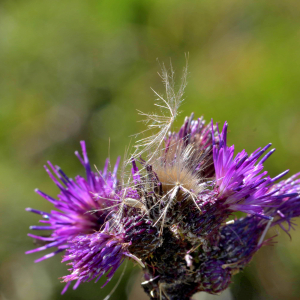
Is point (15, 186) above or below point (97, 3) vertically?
below

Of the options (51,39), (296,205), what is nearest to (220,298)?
(296,205)

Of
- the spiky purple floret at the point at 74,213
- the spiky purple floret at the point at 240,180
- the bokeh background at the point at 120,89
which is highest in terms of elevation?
the bokeh background at the point at 120,89

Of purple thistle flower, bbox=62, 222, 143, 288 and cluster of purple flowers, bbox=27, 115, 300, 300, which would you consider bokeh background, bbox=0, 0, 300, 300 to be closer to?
cluster of purple flowers, bbox=27, 115, 300, 300

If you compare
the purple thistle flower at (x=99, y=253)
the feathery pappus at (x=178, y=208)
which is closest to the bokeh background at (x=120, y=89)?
the feathery pappus at (x=178, y=208)

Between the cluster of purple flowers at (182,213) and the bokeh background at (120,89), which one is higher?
the bokeh background at (120,89)

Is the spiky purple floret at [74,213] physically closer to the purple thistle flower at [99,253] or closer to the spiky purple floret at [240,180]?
the purple thistle flower at [99,253]

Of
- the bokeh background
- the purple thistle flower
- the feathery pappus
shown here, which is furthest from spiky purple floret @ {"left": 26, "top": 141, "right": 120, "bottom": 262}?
the bokeh background

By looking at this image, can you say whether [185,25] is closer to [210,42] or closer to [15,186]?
[210,42]
